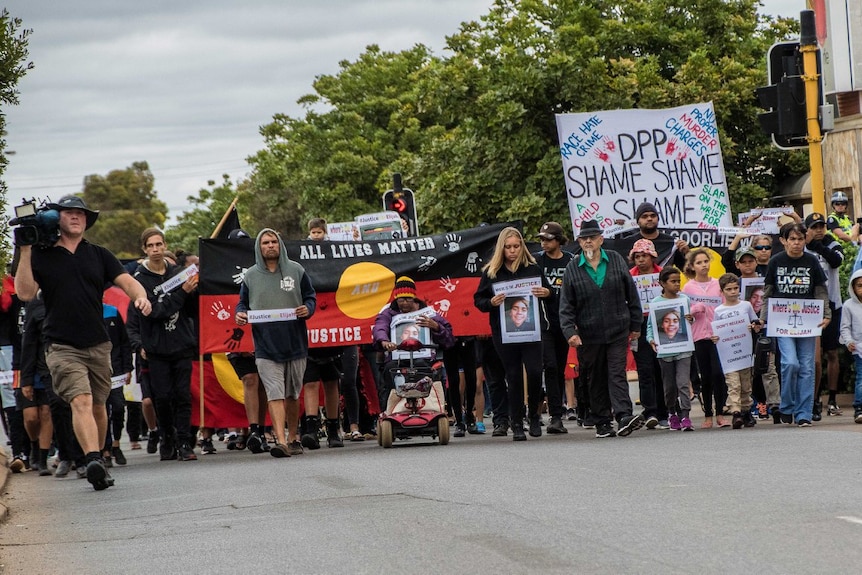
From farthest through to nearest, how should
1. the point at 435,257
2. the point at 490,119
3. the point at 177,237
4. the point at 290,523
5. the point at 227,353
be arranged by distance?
the point at 177,237
the point at 490,119
the point at 435,257
the point at 227,353
the point at 290,523

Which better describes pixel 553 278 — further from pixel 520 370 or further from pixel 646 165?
pixel 646 165

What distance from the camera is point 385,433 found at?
14.7m

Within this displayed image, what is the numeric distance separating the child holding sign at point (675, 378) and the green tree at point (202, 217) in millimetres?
62969

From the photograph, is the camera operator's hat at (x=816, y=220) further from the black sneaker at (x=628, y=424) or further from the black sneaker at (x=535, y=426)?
the black sneaker at (x=535, y=426)

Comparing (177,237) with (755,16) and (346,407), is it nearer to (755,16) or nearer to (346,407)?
(755,16)

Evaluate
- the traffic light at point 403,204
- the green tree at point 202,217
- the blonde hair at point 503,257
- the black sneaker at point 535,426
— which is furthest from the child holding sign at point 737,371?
the green tree at point 202,217

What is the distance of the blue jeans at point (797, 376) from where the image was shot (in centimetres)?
1448

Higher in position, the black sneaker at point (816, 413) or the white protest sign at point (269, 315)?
the white protest sign at point (269, 315)

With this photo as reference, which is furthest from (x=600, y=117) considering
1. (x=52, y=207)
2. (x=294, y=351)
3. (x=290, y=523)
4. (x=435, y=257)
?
(x=290, y=523)

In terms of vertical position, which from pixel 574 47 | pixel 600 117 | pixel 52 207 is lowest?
pixel 52 207

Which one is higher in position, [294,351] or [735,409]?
[294,351]

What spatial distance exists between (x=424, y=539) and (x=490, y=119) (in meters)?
22.1

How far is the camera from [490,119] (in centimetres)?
2953

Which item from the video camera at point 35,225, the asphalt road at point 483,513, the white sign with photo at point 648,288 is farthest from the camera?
the white sign with photo at point 648,288
